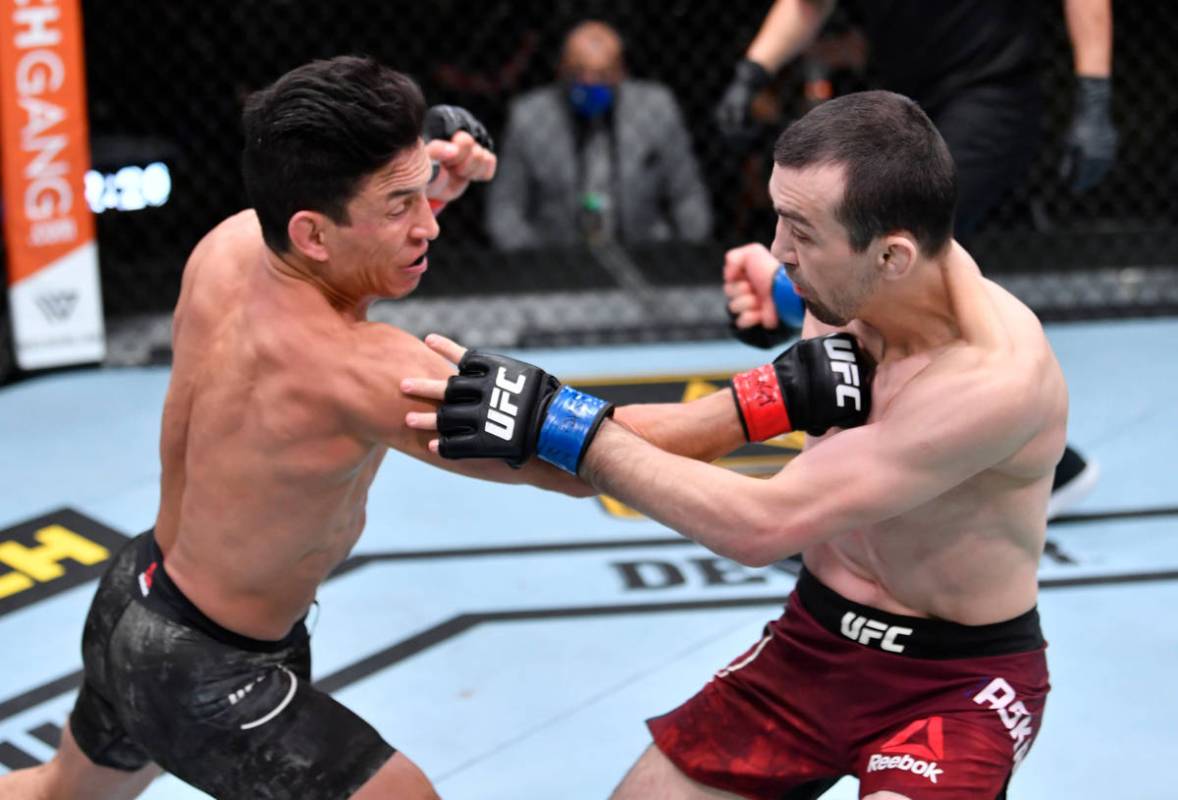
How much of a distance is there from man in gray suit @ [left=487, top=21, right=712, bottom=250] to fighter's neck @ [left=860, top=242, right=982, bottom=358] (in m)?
2.99

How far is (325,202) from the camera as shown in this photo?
5.61 ft

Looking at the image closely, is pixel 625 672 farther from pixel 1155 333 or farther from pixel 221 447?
pixel 1155 333

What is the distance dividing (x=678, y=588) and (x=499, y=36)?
8.43ft

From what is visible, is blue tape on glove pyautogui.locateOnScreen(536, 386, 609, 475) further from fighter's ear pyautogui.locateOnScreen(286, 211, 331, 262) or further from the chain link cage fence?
the chain link cage fence

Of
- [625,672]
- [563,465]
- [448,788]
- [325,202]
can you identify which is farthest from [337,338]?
[625,672]

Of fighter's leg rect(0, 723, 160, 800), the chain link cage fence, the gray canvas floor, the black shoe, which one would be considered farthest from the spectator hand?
fighter's leg rect(0, 723, 160, 800)

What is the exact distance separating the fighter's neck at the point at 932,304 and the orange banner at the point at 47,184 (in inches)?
118

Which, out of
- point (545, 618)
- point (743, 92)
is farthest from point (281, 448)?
point (743, 92)

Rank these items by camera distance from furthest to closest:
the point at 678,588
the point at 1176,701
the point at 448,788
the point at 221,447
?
the point at 678,588 → the point at 1176,701 → the point at 448,788 → the point at 221,447

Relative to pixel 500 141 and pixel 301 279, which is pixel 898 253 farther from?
pixel 500 141

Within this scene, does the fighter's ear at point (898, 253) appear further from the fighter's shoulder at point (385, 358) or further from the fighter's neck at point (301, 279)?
the fighter's neck at point (301, 279)

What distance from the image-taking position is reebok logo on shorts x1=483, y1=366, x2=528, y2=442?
169cm

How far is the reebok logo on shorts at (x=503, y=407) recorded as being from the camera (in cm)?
169

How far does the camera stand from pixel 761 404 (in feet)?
6.12
